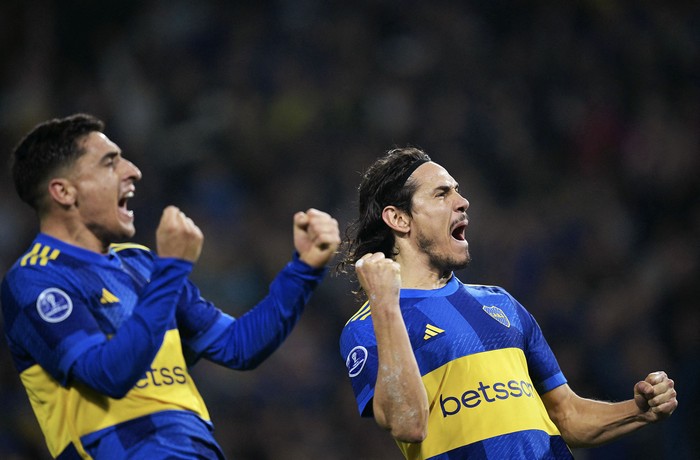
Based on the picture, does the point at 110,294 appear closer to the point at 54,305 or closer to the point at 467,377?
the point at 54,305

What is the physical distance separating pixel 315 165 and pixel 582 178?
2453 mm

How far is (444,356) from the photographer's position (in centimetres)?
362

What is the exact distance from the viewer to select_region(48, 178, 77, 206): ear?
3955 mm

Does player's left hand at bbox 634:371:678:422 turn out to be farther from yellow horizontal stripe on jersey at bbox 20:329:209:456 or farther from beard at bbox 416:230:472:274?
yellow horizontal stripe on jersey at bbox 20:329:209:456

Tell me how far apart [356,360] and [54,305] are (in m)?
1.13

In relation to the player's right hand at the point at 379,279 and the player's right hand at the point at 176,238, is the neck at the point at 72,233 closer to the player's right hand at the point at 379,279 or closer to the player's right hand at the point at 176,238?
the player's right hand at the point at 176,238

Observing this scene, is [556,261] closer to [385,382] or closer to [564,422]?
[564,422]

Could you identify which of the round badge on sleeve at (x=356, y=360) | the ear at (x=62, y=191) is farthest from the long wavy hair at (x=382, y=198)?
the ear at (x=62, y=191)

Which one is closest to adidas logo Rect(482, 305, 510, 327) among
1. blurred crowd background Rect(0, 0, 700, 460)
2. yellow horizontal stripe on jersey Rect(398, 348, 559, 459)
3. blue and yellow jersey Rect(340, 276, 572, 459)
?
blue and yellow jersey Rect(340, 276, 572, 459)

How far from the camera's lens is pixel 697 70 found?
930 centimetres

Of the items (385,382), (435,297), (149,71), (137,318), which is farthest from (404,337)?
(149,71)

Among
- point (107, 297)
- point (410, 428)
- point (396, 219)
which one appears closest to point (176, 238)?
point (107, 297)

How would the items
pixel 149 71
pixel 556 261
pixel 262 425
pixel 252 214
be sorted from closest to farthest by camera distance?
1. pixel 262 425
2. pixel 556 261
3. pixel 252 214
4. pixel 149 71

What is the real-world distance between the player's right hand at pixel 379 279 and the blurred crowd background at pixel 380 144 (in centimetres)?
432
